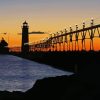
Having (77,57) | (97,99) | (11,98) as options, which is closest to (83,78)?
(97,99)

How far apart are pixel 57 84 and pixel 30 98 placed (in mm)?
1430

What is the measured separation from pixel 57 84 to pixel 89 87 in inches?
90.8

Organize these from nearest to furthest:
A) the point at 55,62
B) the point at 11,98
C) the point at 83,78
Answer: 1. the point at 83,78
2. the point at 11,98
3. the point at 55,62

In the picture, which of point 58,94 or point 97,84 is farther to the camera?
point 58,94

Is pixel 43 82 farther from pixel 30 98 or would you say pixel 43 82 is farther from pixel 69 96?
pixel 69 96

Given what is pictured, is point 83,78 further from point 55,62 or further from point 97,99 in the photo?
point 55,62

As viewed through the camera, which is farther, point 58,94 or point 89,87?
point 58,94

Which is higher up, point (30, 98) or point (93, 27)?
point (93, 27)

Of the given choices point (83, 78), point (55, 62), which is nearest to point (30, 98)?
point (83, 78)

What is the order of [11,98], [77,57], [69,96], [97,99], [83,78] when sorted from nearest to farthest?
[97,99]
[69,96]
[83,78]
[11,98]
[77,57]

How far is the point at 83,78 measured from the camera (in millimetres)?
19688

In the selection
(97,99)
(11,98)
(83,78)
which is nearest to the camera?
(97,99)

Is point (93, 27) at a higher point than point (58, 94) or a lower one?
higher

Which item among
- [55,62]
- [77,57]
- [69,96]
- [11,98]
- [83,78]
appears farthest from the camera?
[55,62]
